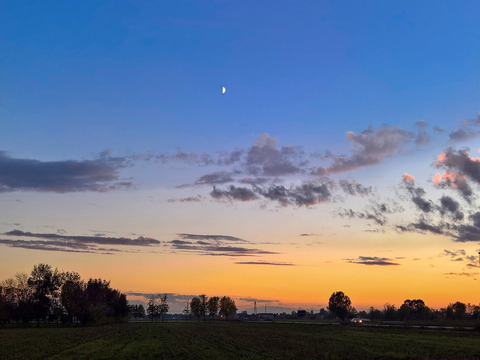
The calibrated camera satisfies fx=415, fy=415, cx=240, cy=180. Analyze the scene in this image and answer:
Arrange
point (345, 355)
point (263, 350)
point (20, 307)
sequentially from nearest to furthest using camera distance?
1. point (345, 355)
2. point (263, 350)
3. point (20, 307)

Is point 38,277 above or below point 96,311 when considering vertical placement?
above

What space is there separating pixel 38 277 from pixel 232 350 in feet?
480

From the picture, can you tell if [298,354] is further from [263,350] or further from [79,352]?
[79,352]

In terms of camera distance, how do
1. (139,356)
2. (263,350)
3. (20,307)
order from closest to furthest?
1. (139,356)
2. (263,350)
3. (20,307)

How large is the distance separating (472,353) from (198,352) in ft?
113

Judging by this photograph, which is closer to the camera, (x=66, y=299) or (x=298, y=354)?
(x=298, y=354)

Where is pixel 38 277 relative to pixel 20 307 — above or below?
above

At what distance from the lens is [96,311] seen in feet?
545

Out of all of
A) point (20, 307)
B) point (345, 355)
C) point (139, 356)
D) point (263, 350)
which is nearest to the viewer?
point (139, 356)

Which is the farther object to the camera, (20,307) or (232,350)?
(20,307)

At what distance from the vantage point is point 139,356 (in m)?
48.4

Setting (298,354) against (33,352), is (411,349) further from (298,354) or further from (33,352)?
(33,352)

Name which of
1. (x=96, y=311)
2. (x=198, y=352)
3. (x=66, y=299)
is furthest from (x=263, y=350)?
(x=66, y=299)

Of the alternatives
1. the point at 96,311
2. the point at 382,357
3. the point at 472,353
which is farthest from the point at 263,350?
the point at 96,311
